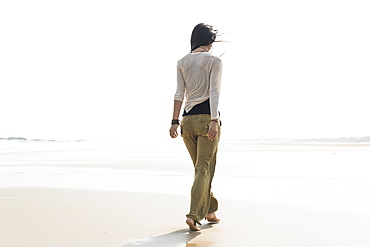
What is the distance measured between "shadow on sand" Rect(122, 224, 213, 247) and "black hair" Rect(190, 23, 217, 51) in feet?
6.44

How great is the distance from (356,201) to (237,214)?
2051 mm

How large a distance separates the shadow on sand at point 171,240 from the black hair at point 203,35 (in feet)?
6.44

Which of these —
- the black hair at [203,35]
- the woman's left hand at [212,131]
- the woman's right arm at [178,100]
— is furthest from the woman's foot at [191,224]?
the black hair at [203,35]

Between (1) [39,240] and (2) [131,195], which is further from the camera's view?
(2) [131,195]

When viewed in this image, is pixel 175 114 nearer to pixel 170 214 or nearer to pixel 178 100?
pixel 178 100

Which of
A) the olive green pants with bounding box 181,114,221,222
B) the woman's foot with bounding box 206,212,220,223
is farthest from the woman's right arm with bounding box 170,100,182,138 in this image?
the woman's foot with bounding box 206,212,220,223

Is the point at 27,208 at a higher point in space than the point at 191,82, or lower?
lower

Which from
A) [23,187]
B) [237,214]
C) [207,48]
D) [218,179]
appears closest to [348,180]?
[218,179]

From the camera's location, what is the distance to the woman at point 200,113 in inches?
163

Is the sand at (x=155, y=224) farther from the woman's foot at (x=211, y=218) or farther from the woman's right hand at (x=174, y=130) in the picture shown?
the woman's right hand at (x=174, y=130)

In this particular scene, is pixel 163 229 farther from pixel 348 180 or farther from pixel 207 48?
pixel 348 180

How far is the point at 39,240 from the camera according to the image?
11.6ft

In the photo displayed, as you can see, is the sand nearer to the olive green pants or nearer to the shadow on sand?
the shadow on sand

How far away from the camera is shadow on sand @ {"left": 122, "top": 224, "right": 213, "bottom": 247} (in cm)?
346
